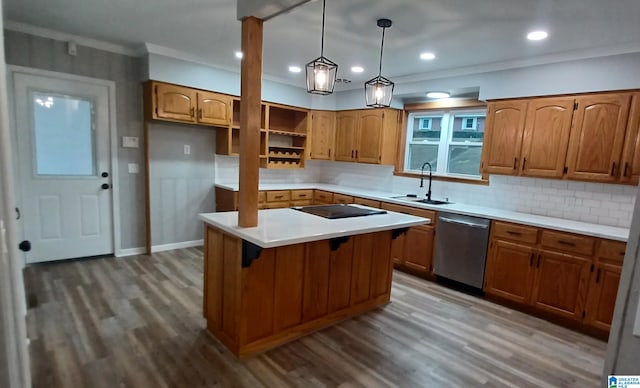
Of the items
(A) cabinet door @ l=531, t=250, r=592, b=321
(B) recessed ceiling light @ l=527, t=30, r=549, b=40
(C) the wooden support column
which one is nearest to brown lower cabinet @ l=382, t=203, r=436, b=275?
(A) cabinet door @ l=531, t=250, r=592, b=321

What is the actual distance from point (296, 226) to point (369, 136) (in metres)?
2.88

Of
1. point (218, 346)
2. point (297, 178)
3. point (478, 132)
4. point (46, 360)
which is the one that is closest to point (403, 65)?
point (478, 132)

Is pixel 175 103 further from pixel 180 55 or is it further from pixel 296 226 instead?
pixel 296 226

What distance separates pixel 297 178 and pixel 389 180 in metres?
1.62

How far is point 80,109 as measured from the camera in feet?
12.6

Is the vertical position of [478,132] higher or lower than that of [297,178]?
higher

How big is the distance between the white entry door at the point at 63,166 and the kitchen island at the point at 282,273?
2253 mm

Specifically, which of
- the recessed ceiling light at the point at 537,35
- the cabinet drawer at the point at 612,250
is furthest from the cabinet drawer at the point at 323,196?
the cabinet drawer at the point at 612,250

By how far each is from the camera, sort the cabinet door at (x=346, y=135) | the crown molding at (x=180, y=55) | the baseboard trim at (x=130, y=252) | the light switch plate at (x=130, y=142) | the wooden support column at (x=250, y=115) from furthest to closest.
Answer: the cabinet door at (x=346, y=135) < the baseboard trim at (x=130, y=252) < the light switch plate at (x=130, y=142) < the crown molding at (x=180, y=55) < the wooden support column at (x=250, y=115)

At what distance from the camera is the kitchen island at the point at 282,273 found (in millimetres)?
2318

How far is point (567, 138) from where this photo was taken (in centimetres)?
323

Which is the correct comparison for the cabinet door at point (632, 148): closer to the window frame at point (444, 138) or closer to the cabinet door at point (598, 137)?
the cabinet door at point (598, 137)

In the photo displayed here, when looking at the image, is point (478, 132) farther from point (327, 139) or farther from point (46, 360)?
point (46, 360)

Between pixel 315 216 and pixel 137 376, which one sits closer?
pixel 137 376
